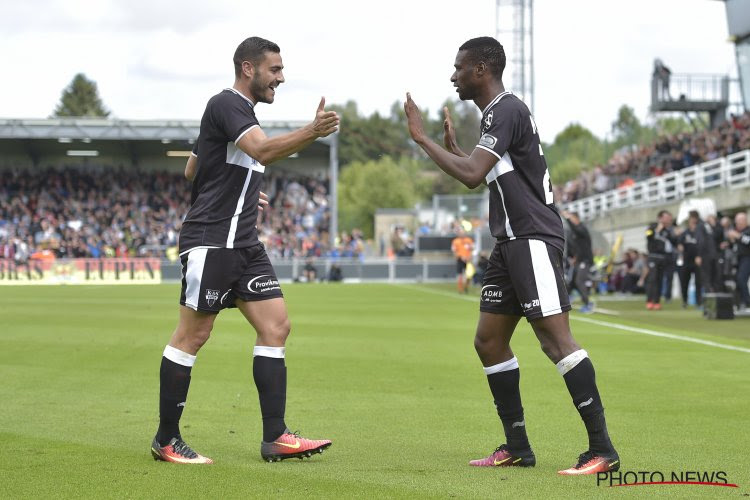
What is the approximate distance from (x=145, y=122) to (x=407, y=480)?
181ft

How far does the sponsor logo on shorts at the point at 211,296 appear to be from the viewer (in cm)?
621

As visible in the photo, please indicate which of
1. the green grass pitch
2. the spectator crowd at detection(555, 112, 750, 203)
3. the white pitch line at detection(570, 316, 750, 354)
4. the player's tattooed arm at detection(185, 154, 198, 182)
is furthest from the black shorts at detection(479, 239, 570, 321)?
the spectator crowd at detection(555, 112, 750, 203)

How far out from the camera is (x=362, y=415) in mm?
8164

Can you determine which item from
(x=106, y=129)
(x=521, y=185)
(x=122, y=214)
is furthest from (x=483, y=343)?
(x=122, y=214)

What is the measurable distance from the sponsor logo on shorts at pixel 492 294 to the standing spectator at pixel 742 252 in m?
16.4

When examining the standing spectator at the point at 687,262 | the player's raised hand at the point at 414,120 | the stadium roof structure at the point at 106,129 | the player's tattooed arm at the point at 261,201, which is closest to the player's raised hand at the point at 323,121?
the player's raised hand at the point at 414,120

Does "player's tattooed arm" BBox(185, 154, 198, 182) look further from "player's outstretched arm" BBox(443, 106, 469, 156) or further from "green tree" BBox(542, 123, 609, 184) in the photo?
"green tree" BBox(542, 123, 609, 184)

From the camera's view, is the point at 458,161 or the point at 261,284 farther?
the point at 261,284

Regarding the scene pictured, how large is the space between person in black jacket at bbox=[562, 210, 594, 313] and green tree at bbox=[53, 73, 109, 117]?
120 meters

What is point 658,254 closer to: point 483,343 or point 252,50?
point 483,343

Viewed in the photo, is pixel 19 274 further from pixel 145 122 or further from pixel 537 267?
pixel 537 267

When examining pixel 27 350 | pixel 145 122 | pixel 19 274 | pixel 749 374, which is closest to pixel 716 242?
pixel 749 374

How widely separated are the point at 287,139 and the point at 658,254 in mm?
20413

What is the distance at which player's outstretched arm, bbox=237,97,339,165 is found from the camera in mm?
5754
